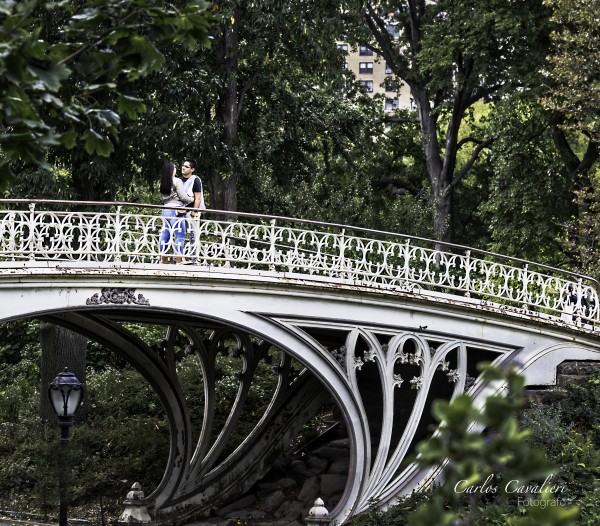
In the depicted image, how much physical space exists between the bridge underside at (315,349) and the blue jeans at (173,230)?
1.61ft

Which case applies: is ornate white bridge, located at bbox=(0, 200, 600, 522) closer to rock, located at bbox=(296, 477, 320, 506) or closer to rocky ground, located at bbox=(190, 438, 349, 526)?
rocky ground, located at bbox=(190, 438, 349, 526)

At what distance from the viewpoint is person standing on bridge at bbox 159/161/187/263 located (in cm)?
1498

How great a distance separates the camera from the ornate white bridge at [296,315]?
1445 centimetres

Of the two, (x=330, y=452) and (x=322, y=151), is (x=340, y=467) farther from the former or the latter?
(x=322, y=151)

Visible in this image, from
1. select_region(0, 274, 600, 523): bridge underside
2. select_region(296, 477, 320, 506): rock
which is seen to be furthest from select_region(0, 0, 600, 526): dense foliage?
select_region(296, 477, 320, 506): rock

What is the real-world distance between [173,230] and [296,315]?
196cm

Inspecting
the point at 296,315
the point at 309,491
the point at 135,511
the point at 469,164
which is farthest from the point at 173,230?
the point at 469,164

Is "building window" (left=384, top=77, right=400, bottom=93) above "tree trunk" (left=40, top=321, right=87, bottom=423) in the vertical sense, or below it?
above

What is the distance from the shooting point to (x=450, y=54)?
27797 mm

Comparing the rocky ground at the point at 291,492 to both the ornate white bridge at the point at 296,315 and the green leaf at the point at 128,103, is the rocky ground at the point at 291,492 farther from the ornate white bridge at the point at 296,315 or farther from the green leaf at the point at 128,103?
the green leaf at the point at 128,103

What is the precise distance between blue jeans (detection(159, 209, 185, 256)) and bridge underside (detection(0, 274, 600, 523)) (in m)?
0.49

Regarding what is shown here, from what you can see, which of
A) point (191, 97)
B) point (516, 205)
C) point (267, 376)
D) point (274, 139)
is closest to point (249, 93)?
point (274, 139)

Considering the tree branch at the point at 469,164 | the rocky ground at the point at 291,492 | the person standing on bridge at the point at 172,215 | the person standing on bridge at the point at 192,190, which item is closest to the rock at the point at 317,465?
the rocky ground at the point at 291,492

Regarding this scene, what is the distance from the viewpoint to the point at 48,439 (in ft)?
66.8
